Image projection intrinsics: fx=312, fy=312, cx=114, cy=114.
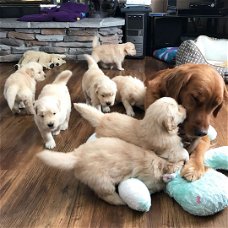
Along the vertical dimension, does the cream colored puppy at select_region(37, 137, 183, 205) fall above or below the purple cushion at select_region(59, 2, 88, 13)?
below

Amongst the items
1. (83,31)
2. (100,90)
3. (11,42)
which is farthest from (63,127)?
(11,42)

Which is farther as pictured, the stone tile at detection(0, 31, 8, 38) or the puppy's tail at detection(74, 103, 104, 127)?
the stone tile at detection(0, 31, 8, 38)

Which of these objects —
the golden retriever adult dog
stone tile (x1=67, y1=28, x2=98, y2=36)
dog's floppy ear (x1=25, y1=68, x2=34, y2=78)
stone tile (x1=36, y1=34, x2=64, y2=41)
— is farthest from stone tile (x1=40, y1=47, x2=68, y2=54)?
the golden retriever adult dog

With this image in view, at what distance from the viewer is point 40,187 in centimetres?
160

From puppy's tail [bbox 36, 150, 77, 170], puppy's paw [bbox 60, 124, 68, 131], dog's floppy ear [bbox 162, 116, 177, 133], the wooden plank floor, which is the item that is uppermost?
dog's floppy ear [bbox 162, 116, 177, 133]

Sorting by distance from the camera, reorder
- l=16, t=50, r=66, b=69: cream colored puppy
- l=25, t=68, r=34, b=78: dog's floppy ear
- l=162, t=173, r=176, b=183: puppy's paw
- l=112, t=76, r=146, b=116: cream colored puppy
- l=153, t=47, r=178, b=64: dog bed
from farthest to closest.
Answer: l=16, t=50, r=66, b=69: cream colored puppy → l=153, t=47, r=178, b=64: dog bed → l=25, t=68, r=34, b=78: dog's floppy ear → l=112, t=76, r=146, b=116: cream colored puppy → l=162, t=173, r=176, b=183: puppy's paw

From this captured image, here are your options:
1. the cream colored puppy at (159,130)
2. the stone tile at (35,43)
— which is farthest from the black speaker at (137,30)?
the cream colored puppy at (159,130)

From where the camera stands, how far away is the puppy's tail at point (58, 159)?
1393 millimetres

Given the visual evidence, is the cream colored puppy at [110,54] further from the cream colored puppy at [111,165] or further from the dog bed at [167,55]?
the cream colored puppy at [111,165]

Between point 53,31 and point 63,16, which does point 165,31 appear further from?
point 53,31

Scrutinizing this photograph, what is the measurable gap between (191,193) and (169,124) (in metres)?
0.32

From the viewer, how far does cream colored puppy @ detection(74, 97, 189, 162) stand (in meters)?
1.40

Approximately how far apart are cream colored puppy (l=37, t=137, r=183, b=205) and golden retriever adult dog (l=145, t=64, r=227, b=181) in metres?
0.15

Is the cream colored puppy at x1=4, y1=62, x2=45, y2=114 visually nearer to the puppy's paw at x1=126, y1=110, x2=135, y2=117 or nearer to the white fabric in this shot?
the puppy's paw at x1=126, y1=110, x2=135, y2=117
